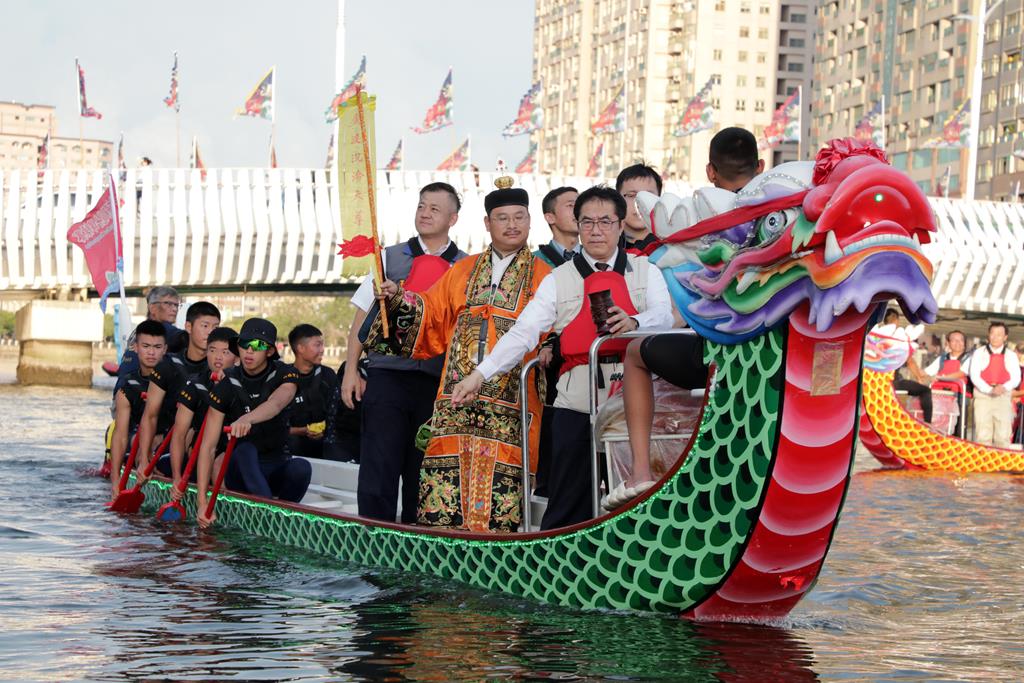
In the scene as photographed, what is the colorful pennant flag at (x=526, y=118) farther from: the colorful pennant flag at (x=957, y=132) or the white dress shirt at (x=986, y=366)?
the white dress shirt at (x=986, y=366)

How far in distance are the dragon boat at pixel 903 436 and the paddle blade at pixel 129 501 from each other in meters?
8.81

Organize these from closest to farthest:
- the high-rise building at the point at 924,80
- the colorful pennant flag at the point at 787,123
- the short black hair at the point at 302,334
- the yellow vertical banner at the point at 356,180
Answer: the yellow vertical banner at the point at 356,180 < the short black hair at the point at 302,334 < the colorful pennant flag at the point at 787,123 < the high-rise building at the point at 924,80

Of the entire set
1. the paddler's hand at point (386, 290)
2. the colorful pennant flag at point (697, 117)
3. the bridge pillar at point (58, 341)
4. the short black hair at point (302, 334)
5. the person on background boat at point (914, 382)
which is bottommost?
the bridge pillar at point (58, 341)

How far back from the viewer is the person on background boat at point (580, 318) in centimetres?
671

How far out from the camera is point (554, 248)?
307 inches

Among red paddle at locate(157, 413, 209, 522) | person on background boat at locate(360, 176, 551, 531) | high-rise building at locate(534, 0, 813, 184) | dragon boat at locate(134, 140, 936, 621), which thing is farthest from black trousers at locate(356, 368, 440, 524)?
high-rise building at locate(534, 0, 813, 184)

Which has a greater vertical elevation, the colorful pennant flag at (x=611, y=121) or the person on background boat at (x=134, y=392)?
the colorful pennant flag at (x=611, y=121)

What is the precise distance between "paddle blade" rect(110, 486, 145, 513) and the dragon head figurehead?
19.2 ft

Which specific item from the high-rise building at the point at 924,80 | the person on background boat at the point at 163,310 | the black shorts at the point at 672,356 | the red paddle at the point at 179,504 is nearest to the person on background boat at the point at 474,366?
the black shorts at the point at 672,356

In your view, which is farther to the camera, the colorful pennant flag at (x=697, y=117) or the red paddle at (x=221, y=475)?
the colorful pennant flag at (x=697, y=117)

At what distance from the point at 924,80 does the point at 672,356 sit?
76.2 m

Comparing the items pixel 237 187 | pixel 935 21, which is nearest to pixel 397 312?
pixel 237 187

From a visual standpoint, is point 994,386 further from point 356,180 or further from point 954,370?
point 356,180

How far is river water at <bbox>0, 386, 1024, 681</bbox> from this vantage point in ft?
18.8
